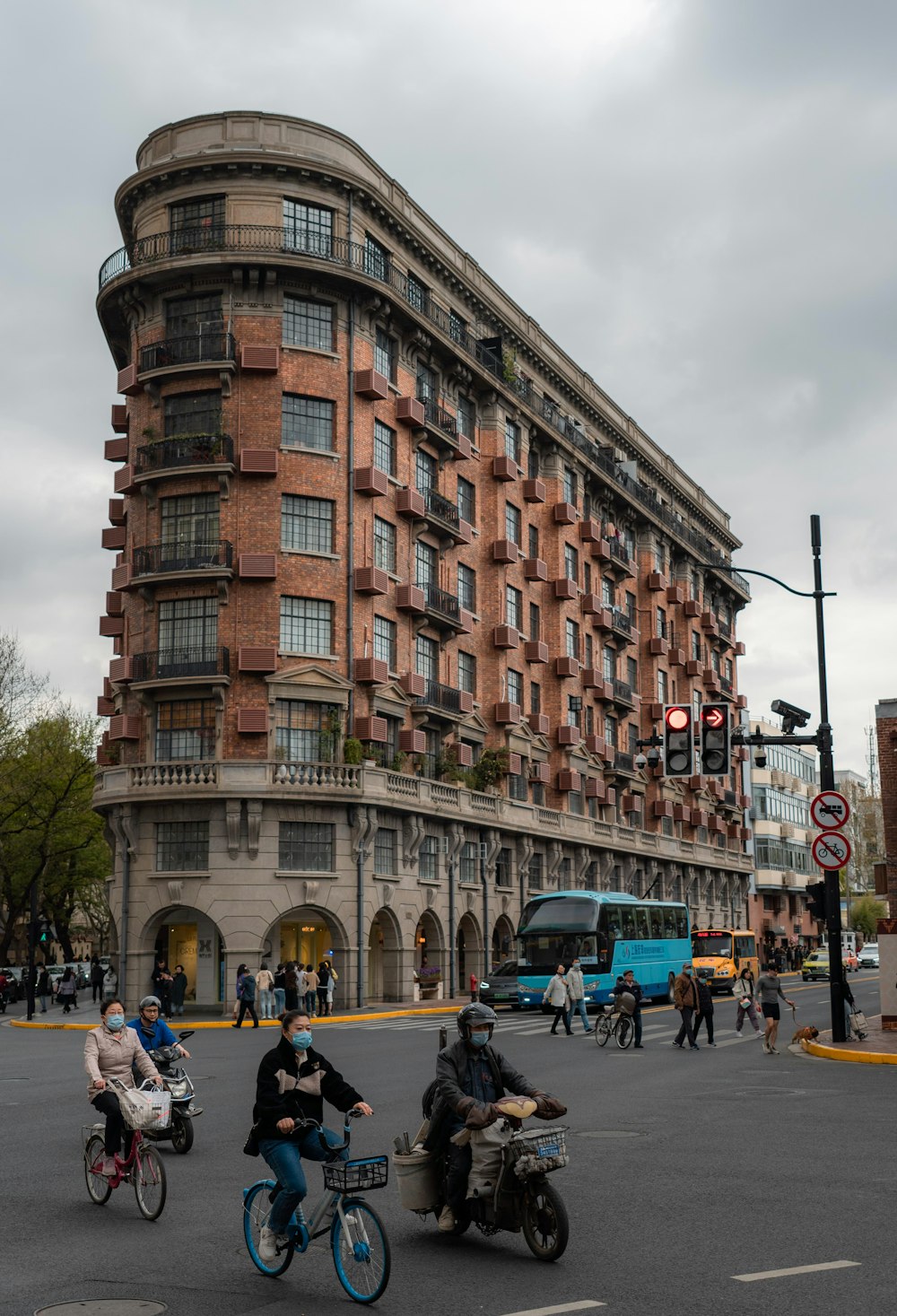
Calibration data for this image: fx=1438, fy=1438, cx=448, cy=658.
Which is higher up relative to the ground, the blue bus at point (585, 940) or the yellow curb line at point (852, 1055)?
the blue bus at point (585, 940)

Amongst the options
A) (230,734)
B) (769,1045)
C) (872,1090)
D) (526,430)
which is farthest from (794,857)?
(872,1090)

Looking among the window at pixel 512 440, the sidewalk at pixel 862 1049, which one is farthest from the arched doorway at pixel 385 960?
the window at pixel 512 440

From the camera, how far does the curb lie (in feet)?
134

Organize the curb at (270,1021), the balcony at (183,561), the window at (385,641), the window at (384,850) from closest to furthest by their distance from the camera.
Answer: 1. the curb at (270,1021)
2. the balcony at (183,561)
3. the window at (384,850)
4. the window at (385,641)

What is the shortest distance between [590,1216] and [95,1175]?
14.1ft

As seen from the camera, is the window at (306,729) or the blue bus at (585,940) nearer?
the blue bus at (585,940)

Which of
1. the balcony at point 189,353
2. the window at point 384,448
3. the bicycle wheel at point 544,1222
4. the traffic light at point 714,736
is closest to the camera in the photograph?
the bicycle wheel at point 544,1222

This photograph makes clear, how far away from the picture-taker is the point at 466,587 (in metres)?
59.0

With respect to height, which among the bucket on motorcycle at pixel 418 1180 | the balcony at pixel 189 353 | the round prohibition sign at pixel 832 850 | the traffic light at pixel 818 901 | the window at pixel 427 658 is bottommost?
the bucket on motorcycle at pixel 418 1180

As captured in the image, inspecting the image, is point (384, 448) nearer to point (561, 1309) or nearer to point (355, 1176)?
point (355, 1176)

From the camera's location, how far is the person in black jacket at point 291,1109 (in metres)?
9.49

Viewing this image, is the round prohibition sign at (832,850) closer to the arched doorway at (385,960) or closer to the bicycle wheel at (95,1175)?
the bicycle wheel at (95,1175)

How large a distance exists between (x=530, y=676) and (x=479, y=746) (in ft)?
20.8

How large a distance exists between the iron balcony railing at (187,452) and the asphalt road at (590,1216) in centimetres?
2774
